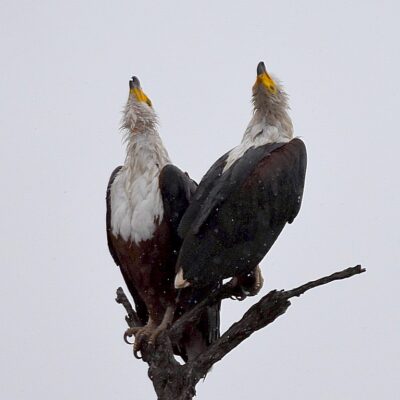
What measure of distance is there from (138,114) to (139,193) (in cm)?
90

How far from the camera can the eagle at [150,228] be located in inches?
332

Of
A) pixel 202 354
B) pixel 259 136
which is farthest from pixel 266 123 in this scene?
pixel 202 354

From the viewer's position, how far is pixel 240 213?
318 inches

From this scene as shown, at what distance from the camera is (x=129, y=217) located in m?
8.54

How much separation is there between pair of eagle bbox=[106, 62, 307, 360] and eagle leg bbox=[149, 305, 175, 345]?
0.5 inches

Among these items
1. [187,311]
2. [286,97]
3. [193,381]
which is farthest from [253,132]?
[193,381]

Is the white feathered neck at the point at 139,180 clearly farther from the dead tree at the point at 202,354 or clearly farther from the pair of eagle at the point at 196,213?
the dead tree at the point at 202,354

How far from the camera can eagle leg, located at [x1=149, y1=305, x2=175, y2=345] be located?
8.36 m

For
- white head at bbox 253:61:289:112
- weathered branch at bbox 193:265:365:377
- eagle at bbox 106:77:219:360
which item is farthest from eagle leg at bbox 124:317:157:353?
white head at bbox 253:61:289:112

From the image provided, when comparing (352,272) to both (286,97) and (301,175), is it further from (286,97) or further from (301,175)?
(286,97)

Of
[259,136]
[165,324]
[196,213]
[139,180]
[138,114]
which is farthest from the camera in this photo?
[138,114]

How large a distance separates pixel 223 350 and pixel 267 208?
126 centimetres

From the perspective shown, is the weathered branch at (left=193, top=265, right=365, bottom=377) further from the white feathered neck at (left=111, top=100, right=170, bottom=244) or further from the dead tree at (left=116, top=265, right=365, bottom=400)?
the white feathered neck at (left=111, top=100, right=170, bottom=244)

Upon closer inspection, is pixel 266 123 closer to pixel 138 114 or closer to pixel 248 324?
pixel 138 114
